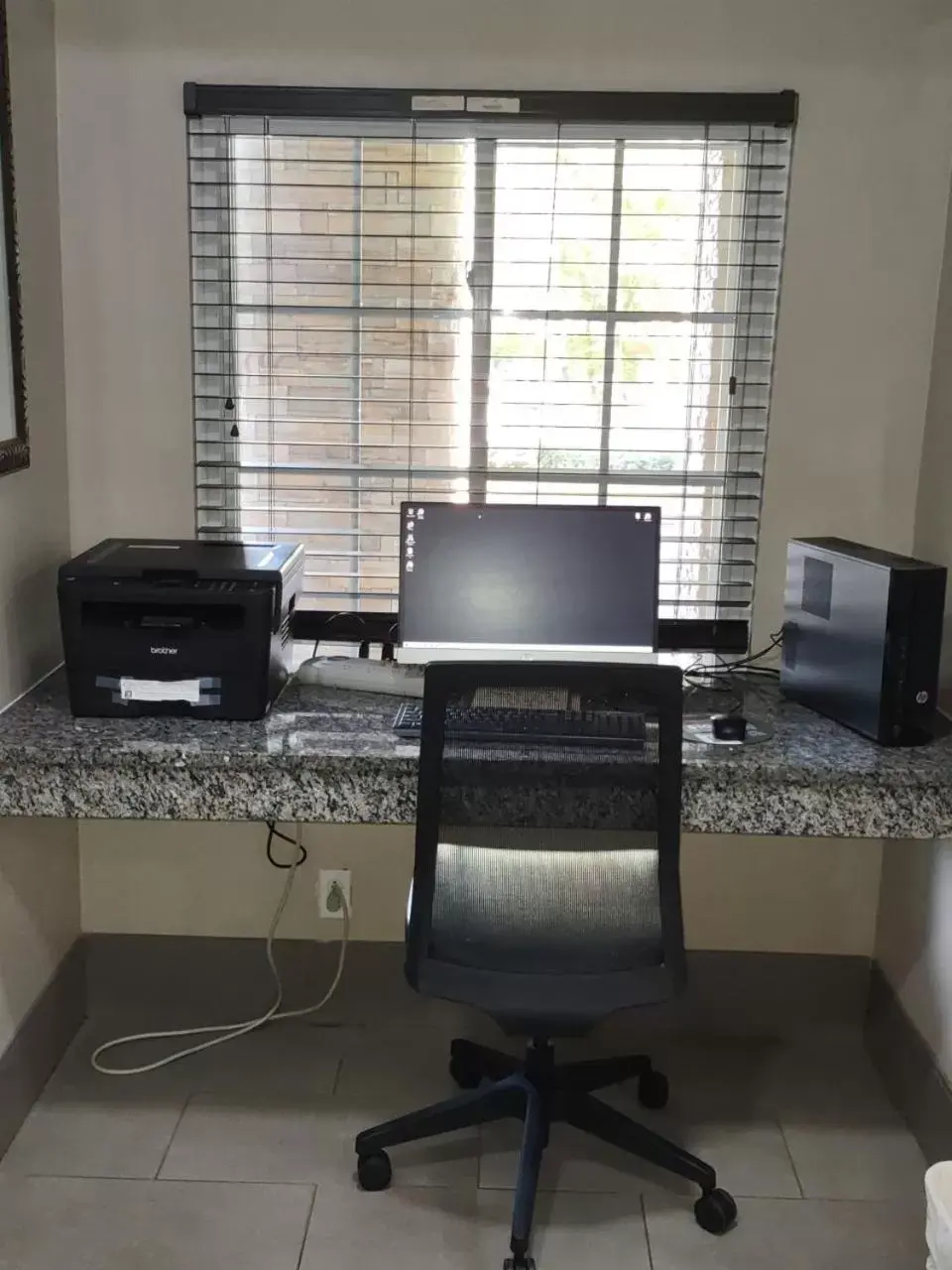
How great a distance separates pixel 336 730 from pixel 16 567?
0.70 metres

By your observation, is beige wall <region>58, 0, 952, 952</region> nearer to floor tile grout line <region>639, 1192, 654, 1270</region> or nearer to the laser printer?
the laser printer

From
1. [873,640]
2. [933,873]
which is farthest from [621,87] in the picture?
[933,873]

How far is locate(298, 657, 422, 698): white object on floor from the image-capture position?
90.3 inches

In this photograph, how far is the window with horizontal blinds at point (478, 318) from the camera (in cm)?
240

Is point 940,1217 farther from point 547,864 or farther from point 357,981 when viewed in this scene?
point 357,981

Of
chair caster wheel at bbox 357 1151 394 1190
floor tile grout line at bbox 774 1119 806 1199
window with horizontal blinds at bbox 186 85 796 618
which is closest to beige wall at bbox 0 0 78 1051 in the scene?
window with horizontal blinds at bbox 186 85 796 618

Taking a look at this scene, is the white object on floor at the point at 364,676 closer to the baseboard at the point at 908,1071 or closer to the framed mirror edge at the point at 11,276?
the framed mirror edge at the point at 11,276

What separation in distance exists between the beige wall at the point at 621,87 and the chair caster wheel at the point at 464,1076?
19.7 inches

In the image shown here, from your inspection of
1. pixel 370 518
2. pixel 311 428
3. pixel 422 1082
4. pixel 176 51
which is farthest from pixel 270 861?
pixel 176 51

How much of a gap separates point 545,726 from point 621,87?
1.35 metres

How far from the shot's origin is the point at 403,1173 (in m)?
2.14

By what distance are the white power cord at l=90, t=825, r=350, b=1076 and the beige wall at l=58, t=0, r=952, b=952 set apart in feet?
0.67

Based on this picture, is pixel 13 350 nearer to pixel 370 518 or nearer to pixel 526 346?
pixel 370 518

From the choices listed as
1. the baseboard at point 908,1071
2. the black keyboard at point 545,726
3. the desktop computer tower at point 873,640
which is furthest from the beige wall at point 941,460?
the black keyboard at point 545,726
